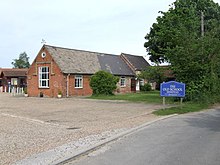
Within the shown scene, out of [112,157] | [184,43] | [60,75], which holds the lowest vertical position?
[112,157]

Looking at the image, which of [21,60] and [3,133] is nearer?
[3,133]

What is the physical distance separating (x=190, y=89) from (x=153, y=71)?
10641 millimetres

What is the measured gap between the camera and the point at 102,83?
36.4m

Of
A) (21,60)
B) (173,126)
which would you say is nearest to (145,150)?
(173,126)

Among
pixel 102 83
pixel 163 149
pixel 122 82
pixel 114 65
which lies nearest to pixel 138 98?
pixel 102 83

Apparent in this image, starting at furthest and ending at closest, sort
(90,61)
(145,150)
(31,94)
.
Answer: (90,61) → (31,94) → (145,150)

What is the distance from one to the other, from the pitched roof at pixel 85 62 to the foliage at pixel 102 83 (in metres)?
2.55

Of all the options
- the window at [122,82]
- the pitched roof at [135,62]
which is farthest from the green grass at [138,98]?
→ the pitched roof at [135,62]

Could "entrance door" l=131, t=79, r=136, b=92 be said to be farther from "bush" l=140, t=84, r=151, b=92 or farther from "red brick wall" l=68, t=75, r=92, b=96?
"red brick wall" l=68, t=75, r=92, b=96

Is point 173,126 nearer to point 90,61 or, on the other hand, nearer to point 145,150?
point 145,150

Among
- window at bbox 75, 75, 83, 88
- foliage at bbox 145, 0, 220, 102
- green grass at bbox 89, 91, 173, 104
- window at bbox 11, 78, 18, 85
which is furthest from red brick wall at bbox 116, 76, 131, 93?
window at bbox 11, 78, 18, 85

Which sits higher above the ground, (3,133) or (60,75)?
(60,75)

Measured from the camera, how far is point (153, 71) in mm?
37344

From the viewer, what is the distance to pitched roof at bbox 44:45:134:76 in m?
37.8
